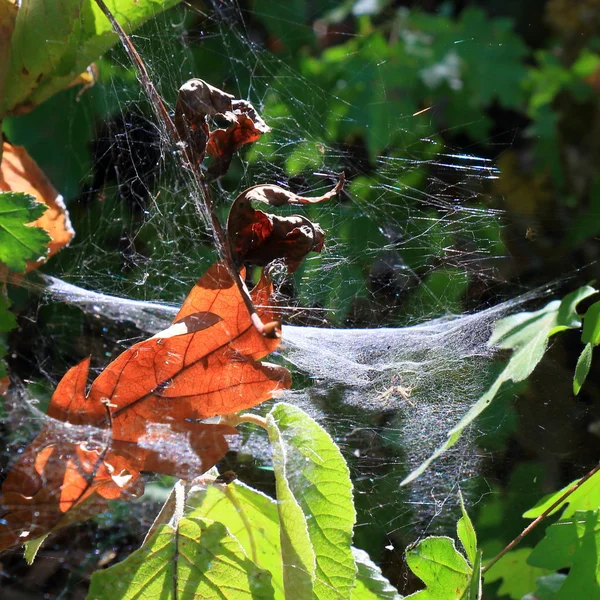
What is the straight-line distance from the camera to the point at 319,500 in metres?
0.95

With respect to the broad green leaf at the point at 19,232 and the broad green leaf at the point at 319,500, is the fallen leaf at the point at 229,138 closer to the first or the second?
the broad green leaf at the point at 19,232

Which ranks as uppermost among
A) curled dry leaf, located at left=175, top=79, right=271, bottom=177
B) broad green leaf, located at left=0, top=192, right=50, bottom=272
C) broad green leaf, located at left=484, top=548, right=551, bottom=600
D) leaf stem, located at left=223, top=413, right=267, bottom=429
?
curled dry leaf, located at left=175, top=79, right=271, bottom=177

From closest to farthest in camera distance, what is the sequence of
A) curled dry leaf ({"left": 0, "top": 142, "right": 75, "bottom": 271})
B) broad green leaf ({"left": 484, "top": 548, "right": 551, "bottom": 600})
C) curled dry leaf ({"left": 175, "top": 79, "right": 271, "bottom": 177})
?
1. curled dry leaf ({"left": 175, "top": 79, "right": 271, "bottom": 177})
2. curled dry leaf ({"left": 0, "top": 142, "right": 75, "bottom": 271})
3. broad green leaf ({"left": 484, "top": 548, "right": 551, "bottom": 600})

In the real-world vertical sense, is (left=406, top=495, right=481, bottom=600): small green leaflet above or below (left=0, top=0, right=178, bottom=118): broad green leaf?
below

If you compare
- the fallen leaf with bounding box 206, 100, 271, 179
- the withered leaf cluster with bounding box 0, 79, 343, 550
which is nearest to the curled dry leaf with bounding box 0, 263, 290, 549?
the withered leaf cluster with bounding box 0, 79, 343, 550

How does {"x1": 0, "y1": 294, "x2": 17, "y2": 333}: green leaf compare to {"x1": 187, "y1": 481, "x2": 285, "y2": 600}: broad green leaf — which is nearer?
{"x1": 187, "y1": 481, "x2": 285, "y2": 600}: broad green leaf

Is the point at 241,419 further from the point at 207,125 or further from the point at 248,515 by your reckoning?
the point at 207,125

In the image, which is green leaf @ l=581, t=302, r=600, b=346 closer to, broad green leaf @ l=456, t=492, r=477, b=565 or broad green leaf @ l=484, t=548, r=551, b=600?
broad green leaf @ l=456, t=492, r=477, b=565

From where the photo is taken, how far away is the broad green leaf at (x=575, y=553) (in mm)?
1024

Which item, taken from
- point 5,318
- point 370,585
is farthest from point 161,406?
point 370,585

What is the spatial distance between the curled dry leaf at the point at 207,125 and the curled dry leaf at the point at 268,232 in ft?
0.26

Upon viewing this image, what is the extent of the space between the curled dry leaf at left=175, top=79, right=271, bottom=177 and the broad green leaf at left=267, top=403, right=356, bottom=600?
0.42 m

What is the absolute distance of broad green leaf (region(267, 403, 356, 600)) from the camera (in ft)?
2.99

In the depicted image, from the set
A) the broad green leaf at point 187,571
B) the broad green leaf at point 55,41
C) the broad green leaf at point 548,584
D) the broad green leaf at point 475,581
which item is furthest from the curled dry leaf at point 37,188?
the broad green leaf at point 548,584
